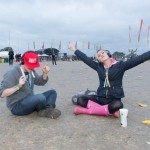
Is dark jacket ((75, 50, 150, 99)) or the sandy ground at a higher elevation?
dark jacket ((75, 50, 150, 99))

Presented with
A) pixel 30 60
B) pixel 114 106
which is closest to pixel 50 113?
pixel 30 60

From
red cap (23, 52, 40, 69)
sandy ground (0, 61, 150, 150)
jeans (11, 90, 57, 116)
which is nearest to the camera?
sandy ground (0, 61, 150, 150)

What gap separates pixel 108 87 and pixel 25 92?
64.9 inches

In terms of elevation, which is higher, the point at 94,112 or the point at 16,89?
the point at 16,89

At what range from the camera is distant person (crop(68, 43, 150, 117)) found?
629 cm

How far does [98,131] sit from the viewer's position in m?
5.51

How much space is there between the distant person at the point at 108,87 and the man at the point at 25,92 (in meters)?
0.67

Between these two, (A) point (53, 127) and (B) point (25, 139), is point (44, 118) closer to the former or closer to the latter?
(A) point (53, 127)

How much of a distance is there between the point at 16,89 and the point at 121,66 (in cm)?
215

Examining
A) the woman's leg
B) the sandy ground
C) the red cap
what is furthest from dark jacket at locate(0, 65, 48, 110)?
the woman's leg

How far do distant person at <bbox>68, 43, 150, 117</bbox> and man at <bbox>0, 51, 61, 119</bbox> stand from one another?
0.67 metres

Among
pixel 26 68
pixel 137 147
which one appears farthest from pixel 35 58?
pixel 137 147

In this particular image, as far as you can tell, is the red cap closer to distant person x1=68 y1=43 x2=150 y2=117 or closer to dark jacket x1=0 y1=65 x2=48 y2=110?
dark jacket x1=0 y1=65 x2=48 y2=110

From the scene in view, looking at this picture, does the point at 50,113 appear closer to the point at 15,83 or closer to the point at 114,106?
the point at 15,83
